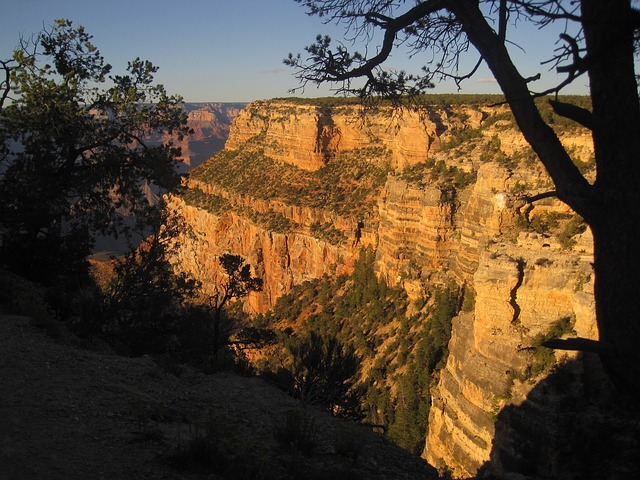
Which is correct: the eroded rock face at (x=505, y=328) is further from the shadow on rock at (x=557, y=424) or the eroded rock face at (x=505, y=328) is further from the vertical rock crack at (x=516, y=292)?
the shadow on rock at (x=557, y=424)

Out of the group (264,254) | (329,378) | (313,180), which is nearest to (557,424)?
(329,378)

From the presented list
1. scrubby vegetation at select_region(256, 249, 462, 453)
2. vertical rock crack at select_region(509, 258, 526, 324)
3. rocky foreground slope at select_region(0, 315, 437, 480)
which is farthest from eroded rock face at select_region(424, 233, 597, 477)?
rocky foreground slope at select_region(0, 315, 437, 480)

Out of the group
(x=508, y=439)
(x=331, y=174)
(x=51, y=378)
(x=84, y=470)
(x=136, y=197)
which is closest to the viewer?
(x=84, y=470)

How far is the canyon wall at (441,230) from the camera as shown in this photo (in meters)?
14.5

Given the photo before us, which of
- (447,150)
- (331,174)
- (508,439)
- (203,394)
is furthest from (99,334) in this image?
(331,174)

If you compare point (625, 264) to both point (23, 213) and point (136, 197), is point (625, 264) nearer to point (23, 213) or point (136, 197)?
point (136, 197)

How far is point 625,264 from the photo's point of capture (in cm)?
374

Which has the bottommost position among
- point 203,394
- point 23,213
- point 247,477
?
point 203,394

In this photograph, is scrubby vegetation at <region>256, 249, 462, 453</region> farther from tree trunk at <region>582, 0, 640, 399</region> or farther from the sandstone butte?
tree trunk at <region>582, 0, 640, 399</region>

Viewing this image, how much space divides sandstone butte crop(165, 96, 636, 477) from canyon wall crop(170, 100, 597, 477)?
6 cm

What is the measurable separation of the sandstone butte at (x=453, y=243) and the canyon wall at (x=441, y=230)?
6 centimetres

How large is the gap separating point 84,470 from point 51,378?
250 centimetres

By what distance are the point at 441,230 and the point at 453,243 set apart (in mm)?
924

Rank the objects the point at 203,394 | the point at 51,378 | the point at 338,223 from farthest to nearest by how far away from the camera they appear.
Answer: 1. the point at 338,223
2. the point at 203,394
3. the point at 51,378
